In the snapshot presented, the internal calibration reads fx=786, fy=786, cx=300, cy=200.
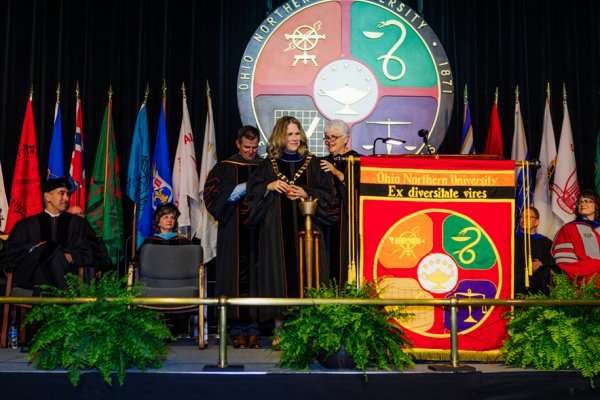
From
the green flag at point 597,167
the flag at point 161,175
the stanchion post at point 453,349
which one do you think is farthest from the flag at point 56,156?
the green flag at point 597,167

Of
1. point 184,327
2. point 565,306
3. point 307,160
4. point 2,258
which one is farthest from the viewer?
point 184,327

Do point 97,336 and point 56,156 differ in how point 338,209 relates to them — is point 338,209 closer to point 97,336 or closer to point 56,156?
point 97,336

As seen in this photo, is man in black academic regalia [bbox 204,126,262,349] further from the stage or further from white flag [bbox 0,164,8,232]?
white flag [bbox 0,164,8,232]

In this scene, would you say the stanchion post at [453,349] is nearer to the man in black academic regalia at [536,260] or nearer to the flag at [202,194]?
the man in black academic regalia at [536,260]

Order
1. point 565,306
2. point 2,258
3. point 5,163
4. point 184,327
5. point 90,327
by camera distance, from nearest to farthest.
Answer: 1. point 90,327
2. point 565,306
3. point 2,258
4. point 184,327
5. point 5,163

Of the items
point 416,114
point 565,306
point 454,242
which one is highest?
point 416,114

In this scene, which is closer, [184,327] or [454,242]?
[454,242]

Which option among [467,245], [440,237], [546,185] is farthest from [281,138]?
[546,185]

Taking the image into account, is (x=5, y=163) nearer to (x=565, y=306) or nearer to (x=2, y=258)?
(x=2, y=258)

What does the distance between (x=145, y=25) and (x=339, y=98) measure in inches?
84.9

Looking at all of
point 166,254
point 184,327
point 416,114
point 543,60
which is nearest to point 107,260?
point 166,254

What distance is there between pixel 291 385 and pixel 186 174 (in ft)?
12.5

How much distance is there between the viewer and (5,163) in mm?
8070

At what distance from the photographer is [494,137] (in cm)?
806
